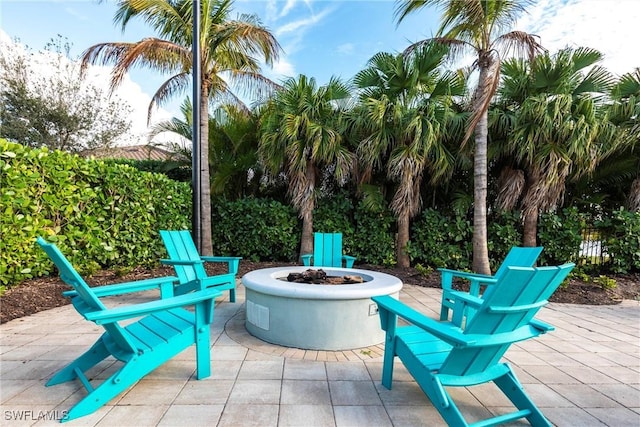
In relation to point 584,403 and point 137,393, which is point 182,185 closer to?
point 137,393

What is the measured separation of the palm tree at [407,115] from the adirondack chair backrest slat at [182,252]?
12.2 ft

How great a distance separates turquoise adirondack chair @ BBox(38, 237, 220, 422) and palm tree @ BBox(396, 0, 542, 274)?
505 centimetres

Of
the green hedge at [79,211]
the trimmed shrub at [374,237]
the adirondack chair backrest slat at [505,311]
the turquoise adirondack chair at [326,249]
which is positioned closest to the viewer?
the adirondack chair backrest slat at [505,311]

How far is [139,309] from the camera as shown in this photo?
204 centimetres

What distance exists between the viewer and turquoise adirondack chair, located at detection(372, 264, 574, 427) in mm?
1730

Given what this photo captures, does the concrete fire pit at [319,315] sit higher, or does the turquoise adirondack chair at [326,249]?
the turquoise adirondack chair at [326,249]

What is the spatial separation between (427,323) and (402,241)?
5073 millimetres

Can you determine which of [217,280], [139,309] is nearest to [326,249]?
[217,280]

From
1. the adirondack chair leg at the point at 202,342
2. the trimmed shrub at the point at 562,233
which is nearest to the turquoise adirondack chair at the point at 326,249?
the adirondack chair leg at the point at 202,342

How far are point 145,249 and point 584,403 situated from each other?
6.32 metres

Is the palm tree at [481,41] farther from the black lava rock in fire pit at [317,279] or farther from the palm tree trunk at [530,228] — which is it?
the black lava rock in fire pit at [317,279]

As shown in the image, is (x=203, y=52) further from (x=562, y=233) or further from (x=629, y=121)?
(x=629, y=121)

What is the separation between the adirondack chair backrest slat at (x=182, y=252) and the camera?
4.08 m

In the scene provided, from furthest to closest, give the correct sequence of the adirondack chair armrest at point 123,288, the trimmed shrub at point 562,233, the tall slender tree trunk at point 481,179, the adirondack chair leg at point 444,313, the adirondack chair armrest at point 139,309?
the trimmed shrub at point 562,233
the tall slender tree trunk at point 481,179
the adirondack chair leg at point 444,313
the adirondack chair armrest at point 123,288
the adirondack chair armrest at point 139,309
